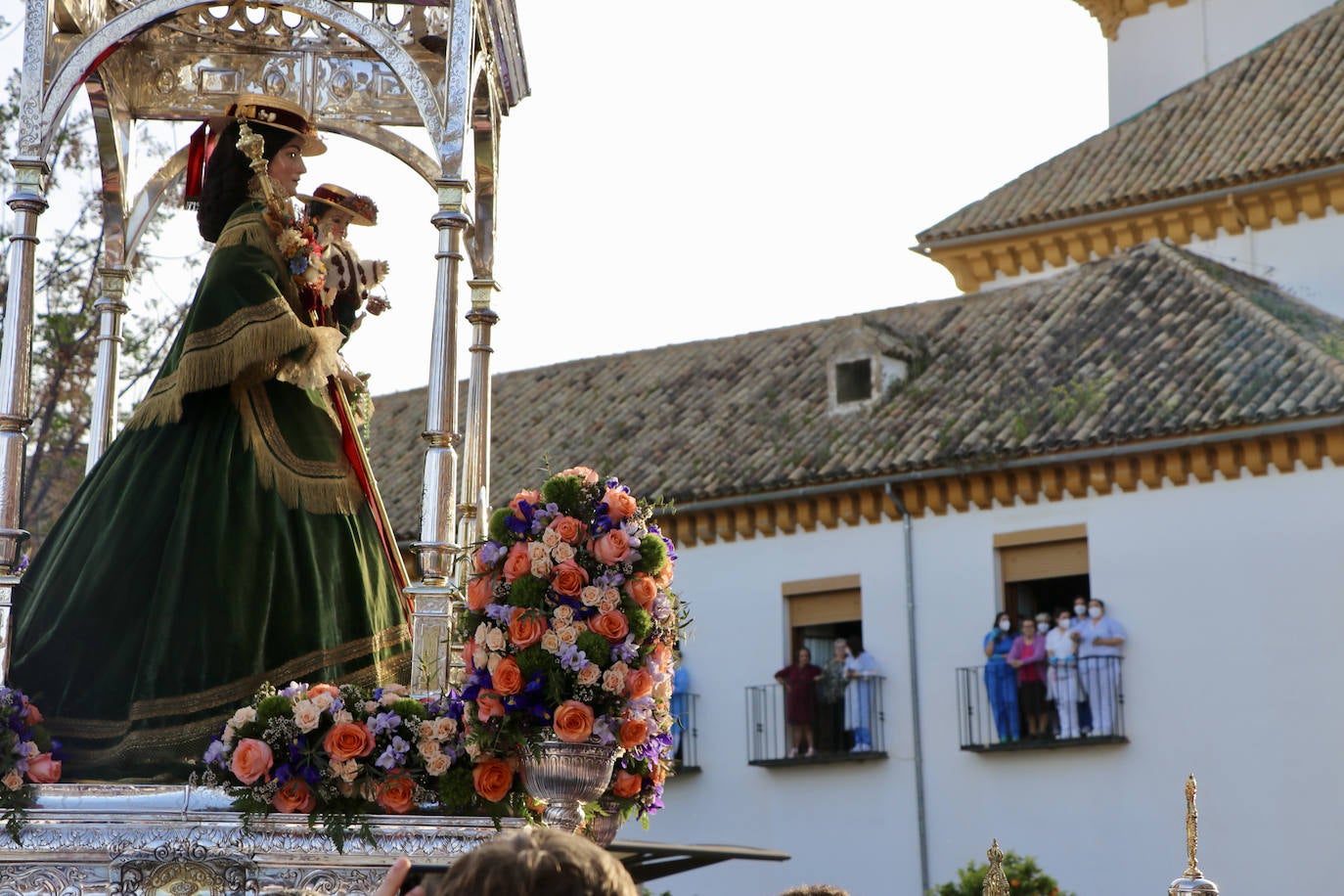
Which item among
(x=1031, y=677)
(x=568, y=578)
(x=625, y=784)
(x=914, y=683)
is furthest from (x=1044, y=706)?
(x=568, y=578)

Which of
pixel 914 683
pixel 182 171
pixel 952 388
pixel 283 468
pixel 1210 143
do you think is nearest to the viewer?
pixel 283 468

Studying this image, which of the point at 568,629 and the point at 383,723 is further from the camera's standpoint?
the point at 383,723

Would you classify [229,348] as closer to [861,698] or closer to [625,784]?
[625,784]

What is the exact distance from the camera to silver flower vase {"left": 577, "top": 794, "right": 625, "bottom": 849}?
6.39 metres

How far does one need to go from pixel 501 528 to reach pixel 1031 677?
615 inches

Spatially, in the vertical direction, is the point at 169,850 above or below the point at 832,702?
below

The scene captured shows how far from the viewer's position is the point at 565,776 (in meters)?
6.10

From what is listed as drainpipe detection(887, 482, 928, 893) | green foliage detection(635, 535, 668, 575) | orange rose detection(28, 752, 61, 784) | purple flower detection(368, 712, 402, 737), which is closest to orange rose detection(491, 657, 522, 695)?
purple flower detection(368, 712, 402, 737)

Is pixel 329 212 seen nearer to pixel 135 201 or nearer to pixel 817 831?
pixel 135 201

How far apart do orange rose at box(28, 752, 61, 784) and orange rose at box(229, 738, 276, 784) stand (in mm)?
614

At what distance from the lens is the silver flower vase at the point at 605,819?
21.0ft

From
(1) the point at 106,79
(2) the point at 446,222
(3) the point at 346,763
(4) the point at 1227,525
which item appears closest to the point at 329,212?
(2) the point at 446,222

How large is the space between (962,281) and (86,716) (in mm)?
20919

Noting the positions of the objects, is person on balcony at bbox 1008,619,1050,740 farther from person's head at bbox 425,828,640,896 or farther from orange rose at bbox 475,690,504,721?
person's head at bbox 425,828,640,896
